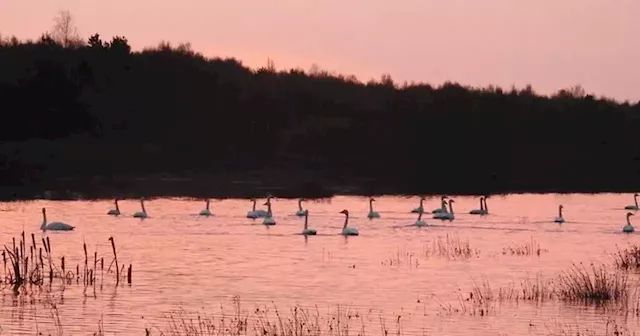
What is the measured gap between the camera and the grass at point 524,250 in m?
36.0

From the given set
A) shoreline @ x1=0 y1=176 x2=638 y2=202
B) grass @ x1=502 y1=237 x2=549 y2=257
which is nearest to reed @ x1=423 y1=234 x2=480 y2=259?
grass @ x1=502 y1=237 x2=549 y2=257

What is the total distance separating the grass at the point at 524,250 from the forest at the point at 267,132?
930 inches

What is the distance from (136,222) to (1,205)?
8418 mm

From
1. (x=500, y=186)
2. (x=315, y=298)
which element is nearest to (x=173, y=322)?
(x=315, y=298)

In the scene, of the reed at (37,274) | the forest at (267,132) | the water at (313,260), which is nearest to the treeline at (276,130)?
the forest at (267,132)

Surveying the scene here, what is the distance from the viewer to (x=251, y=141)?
253 ft

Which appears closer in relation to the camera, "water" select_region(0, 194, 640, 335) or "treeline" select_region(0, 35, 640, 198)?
"water" select_region(0, 194, 640, 335)

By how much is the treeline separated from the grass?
82.9 ft

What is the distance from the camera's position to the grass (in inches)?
1416

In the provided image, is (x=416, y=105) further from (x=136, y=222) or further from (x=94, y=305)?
(x=94, y=305)

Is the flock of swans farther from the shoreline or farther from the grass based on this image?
the shoreline

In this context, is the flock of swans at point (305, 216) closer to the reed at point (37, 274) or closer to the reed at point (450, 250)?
the reed at point (450, 250)

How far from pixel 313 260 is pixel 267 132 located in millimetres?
46959

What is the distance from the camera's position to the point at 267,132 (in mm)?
80312
